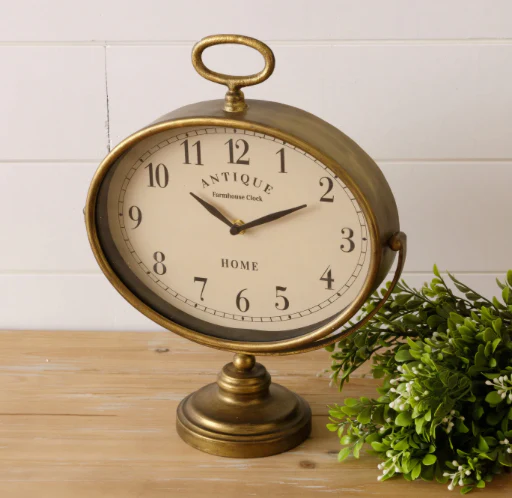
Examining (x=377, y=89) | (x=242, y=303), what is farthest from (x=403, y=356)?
(x=377, y=89)

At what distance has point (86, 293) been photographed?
153 cm

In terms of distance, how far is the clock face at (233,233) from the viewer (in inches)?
37.6

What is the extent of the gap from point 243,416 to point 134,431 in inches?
6.3

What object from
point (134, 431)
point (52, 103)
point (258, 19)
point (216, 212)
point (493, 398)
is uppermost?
point (258, 19)

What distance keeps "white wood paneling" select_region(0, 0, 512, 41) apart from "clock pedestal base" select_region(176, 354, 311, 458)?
0.59m

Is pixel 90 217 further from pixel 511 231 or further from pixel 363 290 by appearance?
pixel 511 231

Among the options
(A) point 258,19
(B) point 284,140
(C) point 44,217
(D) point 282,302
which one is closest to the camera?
(B) point 284,140

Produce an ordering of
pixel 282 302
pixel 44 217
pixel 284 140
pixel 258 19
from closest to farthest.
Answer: pixel 284 140 < pixel 282 302 < pixel 258 19 < pixel 44 217

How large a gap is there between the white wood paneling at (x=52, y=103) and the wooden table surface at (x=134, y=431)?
13.8 inches

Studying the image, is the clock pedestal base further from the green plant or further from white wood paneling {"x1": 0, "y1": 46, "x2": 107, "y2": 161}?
white wood paneling {"x1": 0, "y1": 46, "x2": 107, "y2": 161}

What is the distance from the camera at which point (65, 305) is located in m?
1.54

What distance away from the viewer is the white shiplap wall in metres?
1.34

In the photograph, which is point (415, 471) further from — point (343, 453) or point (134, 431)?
point (134, 431)

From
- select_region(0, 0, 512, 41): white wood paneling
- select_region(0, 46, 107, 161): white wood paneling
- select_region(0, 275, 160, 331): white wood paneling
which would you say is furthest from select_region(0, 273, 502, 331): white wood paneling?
select_region(0, 0, 512, 41): white wood paneling
